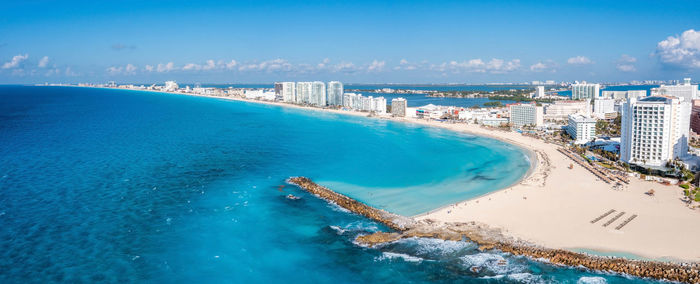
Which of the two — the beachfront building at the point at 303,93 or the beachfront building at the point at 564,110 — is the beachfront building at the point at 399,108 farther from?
the beachfront building at the point at 303,93

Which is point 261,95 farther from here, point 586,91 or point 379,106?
point 586,91


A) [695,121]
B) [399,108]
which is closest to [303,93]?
[399,108]

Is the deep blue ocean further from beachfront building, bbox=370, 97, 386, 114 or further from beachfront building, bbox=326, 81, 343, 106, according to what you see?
beachfront building, bbox=326, 81, 343, 106

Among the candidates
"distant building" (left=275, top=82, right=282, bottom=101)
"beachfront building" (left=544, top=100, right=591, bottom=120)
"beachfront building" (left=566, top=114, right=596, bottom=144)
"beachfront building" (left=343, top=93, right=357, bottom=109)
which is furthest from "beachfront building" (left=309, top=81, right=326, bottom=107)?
"beachfront building" (left=566, top=114, right=596, bottom=144)

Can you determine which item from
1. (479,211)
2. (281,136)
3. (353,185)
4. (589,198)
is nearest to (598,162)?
(589,198)

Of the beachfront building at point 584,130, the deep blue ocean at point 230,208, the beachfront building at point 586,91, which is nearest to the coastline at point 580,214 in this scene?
the deep blue ocean at point 230,208

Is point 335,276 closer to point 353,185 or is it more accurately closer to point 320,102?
point 353,185
